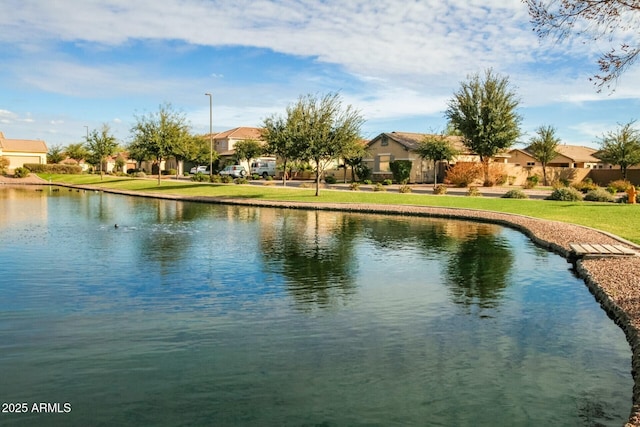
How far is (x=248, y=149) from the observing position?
70.4 meters

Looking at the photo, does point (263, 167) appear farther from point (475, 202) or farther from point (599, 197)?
point (599, 197)

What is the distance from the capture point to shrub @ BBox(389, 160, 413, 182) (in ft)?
176

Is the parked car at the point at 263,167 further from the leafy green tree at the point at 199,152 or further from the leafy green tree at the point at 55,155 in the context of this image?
the leafy green tree at the point at 55,155

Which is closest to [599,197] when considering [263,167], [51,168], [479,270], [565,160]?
[479,270]

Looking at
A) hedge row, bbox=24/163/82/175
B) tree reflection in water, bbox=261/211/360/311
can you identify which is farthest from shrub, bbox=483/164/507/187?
hedge row, bbox=24/163/82/175

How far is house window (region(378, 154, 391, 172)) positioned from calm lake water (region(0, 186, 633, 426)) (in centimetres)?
4106

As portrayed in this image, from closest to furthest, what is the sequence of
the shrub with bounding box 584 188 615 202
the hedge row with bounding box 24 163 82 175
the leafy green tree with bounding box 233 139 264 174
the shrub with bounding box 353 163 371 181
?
1. the shrub with bounding box 584 188 615 202
2. the shrub with bounding box 353 163 371 181
3. the leafy green tree with bounding box 233 139 264 174
4. the hedge row with bounding box 24 163 82 175

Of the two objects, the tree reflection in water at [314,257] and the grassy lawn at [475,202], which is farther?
the grassy lawn at [475,202]

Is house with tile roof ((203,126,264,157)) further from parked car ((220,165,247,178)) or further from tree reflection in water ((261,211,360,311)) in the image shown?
tree reflection in water ((261,211,360,311))

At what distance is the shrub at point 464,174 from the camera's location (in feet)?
167

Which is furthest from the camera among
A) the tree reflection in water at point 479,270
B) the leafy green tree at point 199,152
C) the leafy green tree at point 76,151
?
the leafy green tree at point 76,151

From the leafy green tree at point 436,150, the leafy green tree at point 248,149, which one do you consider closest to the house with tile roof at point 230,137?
the leafy green tree at point 248,149

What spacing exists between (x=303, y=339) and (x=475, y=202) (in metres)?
26.0

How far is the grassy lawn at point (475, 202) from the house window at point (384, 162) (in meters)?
18.3
